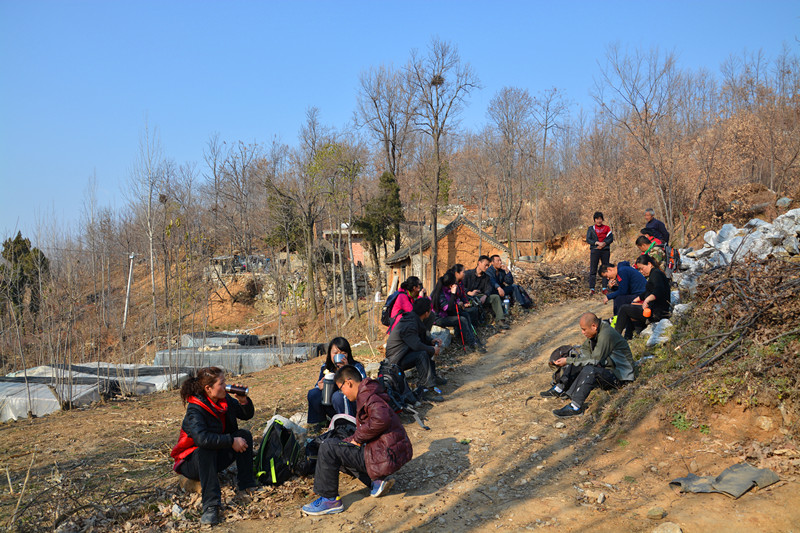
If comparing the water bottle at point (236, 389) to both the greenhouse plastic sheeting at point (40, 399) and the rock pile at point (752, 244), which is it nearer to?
the greenhouse plastic sheeting at point (40, 399)

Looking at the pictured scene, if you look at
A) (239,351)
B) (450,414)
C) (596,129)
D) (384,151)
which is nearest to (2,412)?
(239,351)

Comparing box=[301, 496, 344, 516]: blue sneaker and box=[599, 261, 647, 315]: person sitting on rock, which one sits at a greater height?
box=[599, 261, 647, 315]: person sitting on rock

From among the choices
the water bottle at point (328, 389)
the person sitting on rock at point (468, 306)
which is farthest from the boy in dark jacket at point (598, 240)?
the water bottle at point (328, 389)

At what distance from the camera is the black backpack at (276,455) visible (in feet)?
15.7

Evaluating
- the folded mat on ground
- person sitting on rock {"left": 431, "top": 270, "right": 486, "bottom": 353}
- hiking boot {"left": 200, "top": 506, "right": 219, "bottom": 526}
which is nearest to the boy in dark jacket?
person sitting on rock {"left": 431, "top": 270, "right": 486, "bottom": 353}

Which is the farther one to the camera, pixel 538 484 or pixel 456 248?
pixel 456 248

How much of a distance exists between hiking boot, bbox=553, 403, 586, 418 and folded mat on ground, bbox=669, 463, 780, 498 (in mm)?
1851

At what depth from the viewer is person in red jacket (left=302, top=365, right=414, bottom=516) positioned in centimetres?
429

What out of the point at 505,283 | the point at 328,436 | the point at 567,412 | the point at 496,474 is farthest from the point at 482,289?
the point at 328,436

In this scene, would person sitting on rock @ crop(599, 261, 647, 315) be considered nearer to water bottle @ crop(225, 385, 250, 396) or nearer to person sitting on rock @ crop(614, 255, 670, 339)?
person sitting on rock @ crop(614, 255, 670, 339)

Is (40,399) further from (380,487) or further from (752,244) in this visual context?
(752,244)

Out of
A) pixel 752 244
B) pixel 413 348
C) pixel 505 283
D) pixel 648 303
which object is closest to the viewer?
pixel 413 348

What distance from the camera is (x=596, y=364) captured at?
6.30 metres

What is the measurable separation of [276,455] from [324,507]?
2.70 ft
